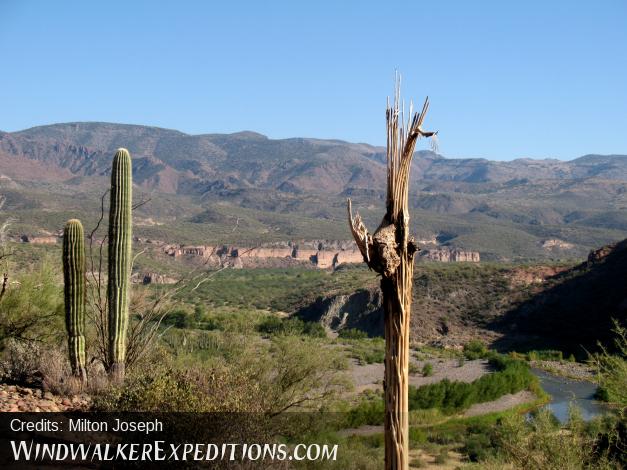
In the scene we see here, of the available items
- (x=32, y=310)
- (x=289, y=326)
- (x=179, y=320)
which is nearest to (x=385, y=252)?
(x=32, y=310)

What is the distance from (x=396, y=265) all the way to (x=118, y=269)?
7.99 m

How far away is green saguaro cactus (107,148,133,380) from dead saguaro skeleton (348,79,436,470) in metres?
7.77

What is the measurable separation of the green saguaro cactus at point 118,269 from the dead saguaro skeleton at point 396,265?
777 cm

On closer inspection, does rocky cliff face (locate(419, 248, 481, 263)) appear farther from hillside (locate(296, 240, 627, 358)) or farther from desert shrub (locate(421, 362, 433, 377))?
desert shrub (locate(421, 362, 433, 377))

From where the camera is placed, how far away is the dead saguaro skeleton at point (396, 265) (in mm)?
5363

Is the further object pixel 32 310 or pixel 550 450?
pixel 32 310

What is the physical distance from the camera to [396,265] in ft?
18.0

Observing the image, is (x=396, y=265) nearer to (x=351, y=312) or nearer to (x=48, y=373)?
(x=48, y=373)

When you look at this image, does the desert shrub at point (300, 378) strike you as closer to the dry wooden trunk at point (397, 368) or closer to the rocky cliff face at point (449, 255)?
the dry wooden trunk at point (397, 368)

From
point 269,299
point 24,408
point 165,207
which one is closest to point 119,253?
point 24,408

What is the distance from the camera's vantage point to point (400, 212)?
5496 millimetres

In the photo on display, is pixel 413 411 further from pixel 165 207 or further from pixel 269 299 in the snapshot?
pixel 165 207

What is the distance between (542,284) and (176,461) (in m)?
47.2

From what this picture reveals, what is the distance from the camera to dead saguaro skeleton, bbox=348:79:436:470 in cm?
536
